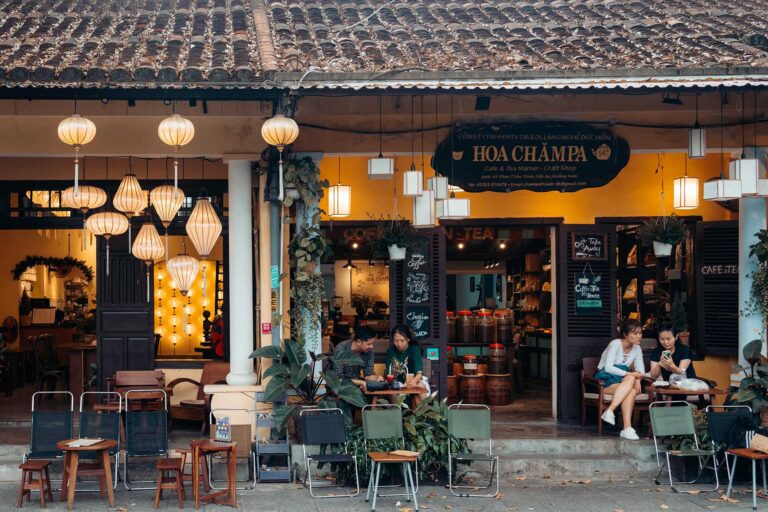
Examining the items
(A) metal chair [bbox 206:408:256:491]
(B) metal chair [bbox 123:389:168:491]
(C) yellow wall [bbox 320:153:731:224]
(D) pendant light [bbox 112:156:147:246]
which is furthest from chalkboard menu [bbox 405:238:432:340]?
(B) metal chair [bbox 123:389:168:491]

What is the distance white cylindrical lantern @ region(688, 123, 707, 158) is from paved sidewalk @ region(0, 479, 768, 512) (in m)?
3.90

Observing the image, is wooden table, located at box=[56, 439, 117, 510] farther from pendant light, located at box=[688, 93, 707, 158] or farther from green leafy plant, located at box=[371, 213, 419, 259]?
pendant light, located at box=[688, 93, 707, 158]

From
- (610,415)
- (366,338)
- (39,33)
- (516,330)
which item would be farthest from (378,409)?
(516,330)

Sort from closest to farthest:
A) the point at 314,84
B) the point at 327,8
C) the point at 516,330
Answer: the point at 314,84 → the point at 327,8 → the point at 516,330

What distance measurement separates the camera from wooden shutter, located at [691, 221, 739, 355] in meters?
13.1

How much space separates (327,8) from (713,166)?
18.6ft

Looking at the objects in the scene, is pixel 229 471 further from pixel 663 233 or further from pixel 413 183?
pixel 663 233

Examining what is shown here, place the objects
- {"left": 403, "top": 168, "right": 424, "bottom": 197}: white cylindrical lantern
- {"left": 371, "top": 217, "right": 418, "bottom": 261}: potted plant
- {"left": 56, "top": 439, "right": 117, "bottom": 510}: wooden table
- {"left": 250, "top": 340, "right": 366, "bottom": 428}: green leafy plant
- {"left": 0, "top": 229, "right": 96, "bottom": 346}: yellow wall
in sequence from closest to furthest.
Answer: {"left": 56, "top": 439, "right": 117, "bottom": 510}: wooden table → {"left": 250, "top": 340, "right": 366, "bottom": 428}: green leafy plant → {"left": 403, "top": 168, "right": 424, "bottom": 197}: white cylindrical lantern → {"left": 371, "top": 217, "right": 418, "bottom": 261}: potted plant → {"left": 0, "top": 229, "right": 96, "bottom": 346}: yellow wall

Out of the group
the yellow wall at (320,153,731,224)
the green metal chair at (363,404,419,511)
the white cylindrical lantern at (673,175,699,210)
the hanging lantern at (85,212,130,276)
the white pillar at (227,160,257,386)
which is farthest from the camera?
the yellow wall at (320,153,731,224)

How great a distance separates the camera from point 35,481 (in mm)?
9609

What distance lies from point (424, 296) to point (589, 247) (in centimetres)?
229

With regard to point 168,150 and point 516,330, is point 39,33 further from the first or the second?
point 516,330

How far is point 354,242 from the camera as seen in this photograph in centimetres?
1429

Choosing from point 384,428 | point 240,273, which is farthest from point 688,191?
point 240,273
